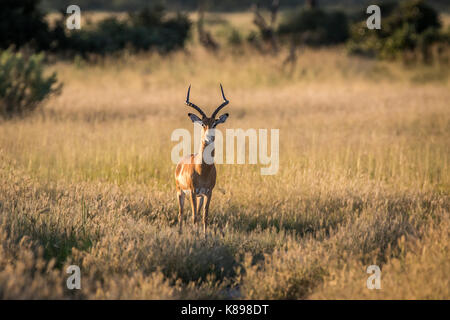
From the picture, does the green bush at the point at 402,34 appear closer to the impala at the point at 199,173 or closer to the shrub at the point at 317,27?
the shrub at the point at 317,27

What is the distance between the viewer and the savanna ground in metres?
4.88

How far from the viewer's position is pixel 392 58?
78.1 ft

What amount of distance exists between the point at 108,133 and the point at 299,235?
5627 millimetres

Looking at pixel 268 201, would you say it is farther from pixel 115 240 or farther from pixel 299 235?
pixel 115 240

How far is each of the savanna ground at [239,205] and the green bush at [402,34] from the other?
8.53m

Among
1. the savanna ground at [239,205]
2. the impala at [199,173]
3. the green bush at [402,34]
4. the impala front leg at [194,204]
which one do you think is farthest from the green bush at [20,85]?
the green bush at [402,34]

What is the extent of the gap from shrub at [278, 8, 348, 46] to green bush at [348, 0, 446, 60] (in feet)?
14.5

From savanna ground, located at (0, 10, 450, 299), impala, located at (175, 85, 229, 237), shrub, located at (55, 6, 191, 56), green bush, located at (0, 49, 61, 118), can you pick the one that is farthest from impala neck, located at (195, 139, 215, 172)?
shrub, located at (55, 6, 191, 56)

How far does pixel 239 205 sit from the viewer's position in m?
7.15
